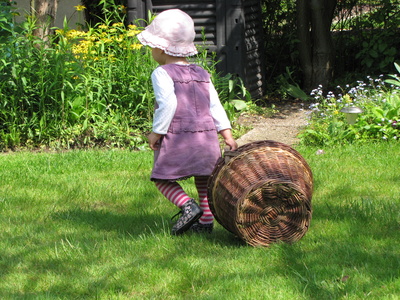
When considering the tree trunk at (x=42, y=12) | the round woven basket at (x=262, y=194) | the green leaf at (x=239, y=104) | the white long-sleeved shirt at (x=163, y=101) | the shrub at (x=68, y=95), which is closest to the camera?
the round woven basket at (x=262, y=194)

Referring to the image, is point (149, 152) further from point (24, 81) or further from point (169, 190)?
point (169, 190)

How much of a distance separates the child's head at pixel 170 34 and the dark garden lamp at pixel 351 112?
3001mm

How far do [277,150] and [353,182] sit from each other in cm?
157

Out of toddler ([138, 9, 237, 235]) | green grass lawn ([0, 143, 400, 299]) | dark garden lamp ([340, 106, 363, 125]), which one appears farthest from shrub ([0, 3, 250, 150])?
toddler ([138, 9, 237, 235])

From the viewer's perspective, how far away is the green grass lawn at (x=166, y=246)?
10.7 feet

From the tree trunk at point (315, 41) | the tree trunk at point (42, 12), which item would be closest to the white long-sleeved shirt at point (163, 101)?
the tree trunk at point (42, 12)

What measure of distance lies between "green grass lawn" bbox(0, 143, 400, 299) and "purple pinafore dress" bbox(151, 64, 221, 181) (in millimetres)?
406

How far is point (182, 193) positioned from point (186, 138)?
358 mm

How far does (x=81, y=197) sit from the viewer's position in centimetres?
511

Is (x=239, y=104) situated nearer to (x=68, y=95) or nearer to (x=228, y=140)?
(x=68, y=95)

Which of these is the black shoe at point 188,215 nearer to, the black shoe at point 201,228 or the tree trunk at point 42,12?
→ the black shoe at point 201,228

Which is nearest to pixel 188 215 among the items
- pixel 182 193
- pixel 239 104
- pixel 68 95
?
pixel 182 193

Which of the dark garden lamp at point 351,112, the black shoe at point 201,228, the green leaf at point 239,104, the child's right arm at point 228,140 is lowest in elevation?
the black shoe at point 201,228

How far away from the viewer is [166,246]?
387 centimetres
